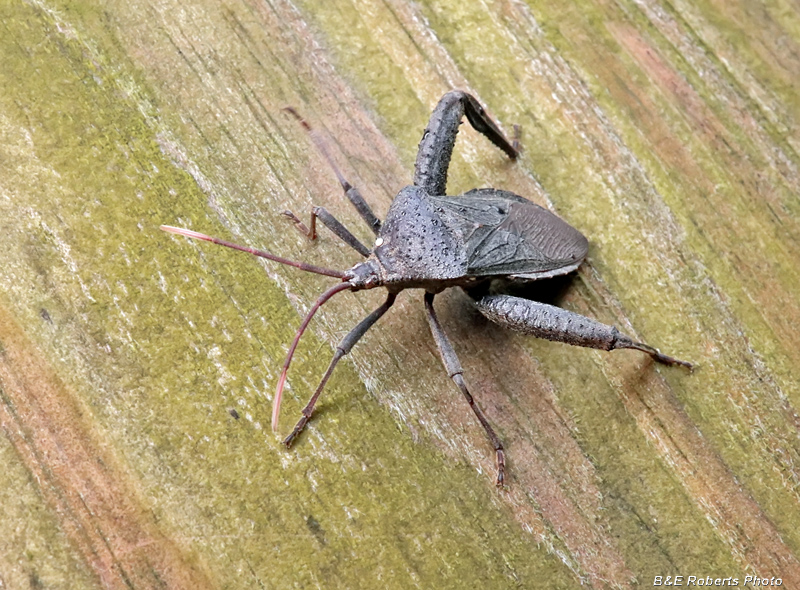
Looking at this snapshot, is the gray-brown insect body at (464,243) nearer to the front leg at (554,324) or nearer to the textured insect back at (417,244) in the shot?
the textured insect back at (417,244)

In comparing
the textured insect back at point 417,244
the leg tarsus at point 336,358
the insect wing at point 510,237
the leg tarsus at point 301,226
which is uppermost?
the insect wing at point 510,237

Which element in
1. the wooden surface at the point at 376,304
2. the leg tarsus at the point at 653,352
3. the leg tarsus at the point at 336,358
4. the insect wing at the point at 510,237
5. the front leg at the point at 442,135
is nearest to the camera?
the wooden surface at the point at 376,304

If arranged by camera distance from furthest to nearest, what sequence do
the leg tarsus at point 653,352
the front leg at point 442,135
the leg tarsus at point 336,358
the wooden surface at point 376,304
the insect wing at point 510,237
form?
the front leg at point 442,135
the insect wing at point 510,237
the leg tarsus at point 653,352
the leg tarsus at point 336,358
the wooden surface at point 376,304

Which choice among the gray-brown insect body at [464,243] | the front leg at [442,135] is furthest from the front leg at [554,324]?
the front leg at [442,135]

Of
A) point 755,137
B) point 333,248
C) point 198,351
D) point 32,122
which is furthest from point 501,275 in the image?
point 32,122

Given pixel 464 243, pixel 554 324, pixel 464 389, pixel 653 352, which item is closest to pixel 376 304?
pixel 464 243

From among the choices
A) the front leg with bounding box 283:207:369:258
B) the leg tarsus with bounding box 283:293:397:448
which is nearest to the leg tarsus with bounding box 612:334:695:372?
the leg tarsus with bounding box 283:293:397:448

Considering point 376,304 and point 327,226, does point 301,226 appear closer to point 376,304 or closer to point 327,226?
point 327,226

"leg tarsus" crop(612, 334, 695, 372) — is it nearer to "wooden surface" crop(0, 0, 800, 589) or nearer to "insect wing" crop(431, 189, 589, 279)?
"wooden surface" crop(0, 0, 800, 589)

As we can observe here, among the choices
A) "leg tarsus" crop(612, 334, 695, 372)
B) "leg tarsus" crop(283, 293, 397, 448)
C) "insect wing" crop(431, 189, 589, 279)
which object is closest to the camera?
"leg tarsus" crop(283, 293, 397, 448)
